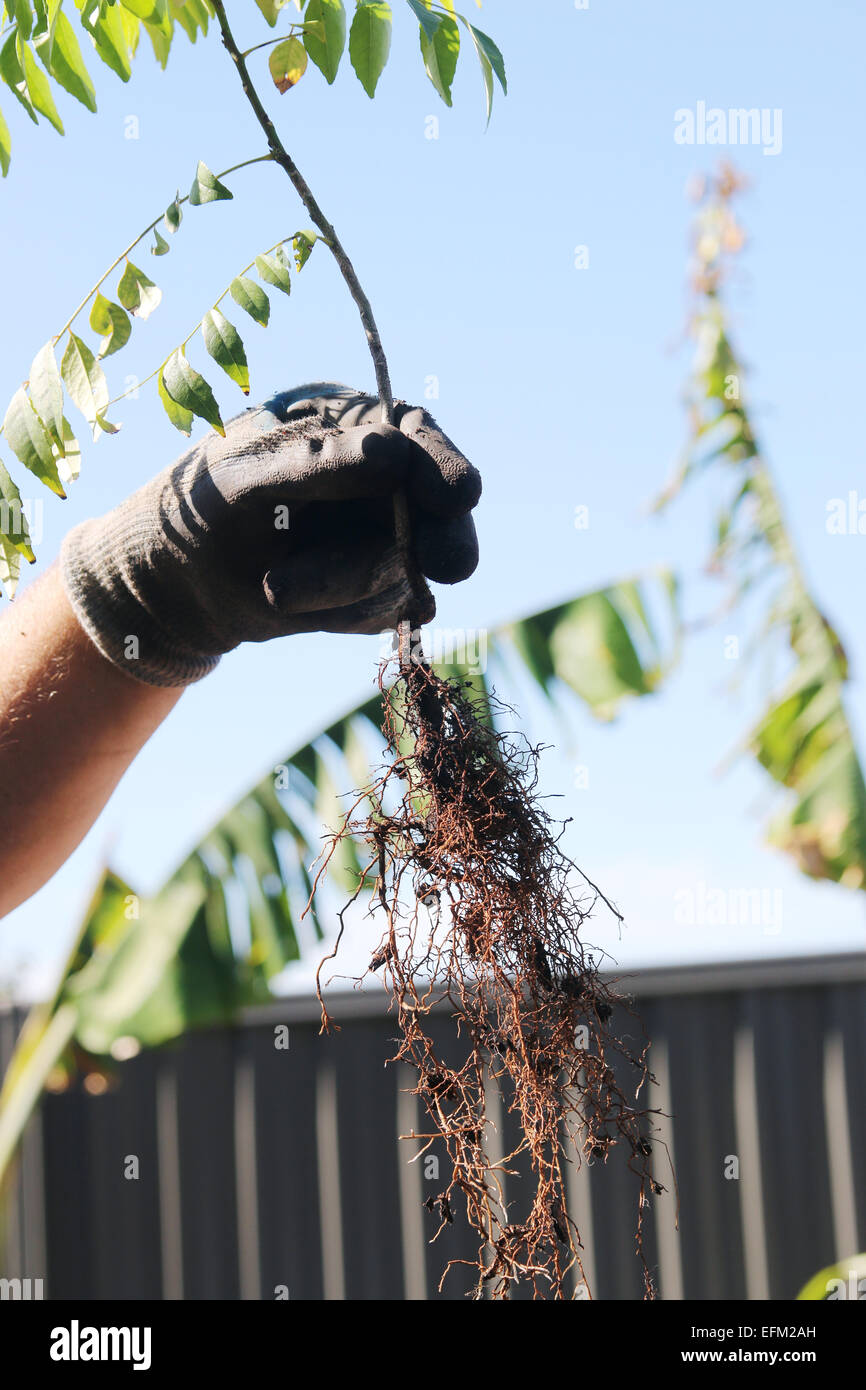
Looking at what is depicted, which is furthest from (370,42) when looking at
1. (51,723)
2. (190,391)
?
(51,723)

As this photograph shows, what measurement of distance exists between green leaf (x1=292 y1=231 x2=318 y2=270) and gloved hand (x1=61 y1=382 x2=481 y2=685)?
0.20m

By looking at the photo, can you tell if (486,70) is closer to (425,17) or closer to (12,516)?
(425,17)

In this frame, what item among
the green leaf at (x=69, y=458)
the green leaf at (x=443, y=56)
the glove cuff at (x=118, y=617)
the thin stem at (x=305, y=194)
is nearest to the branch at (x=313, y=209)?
the thin stem at (x=305, y=194)

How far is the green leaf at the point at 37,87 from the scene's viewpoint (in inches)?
44.9

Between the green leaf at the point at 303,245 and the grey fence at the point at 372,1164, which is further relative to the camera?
the grey fence at the point at 372,1164

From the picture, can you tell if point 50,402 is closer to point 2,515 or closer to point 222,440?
point 2,515

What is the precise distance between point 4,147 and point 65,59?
0.60 ft

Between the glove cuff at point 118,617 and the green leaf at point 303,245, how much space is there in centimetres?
61

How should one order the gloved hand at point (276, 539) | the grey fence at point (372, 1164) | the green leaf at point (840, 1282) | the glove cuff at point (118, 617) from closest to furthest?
the gloved hand at point (276, 539) → the glove cuff at point (118, 617) → the green leaf at point (840, 1282) → the grey fence at point (372, 1164)

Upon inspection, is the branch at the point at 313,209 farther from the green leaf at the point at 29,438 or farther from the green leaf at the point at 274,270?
the green leaf at the point at 29,438

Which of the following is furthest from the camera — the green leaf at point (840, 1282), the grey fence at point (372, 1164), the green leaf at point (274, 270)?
the grey fence at point (372, 1164)

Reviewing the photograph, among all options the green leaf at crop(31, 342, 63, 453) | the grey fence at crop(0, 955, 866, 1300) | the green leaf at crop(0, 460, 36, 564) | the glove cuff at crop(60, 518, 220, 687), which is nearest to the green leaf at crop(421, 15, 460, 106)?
the green leaf at crop(31, 342, 63, 453)

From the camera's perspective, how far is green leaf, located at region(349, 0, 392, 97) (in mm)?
1092
